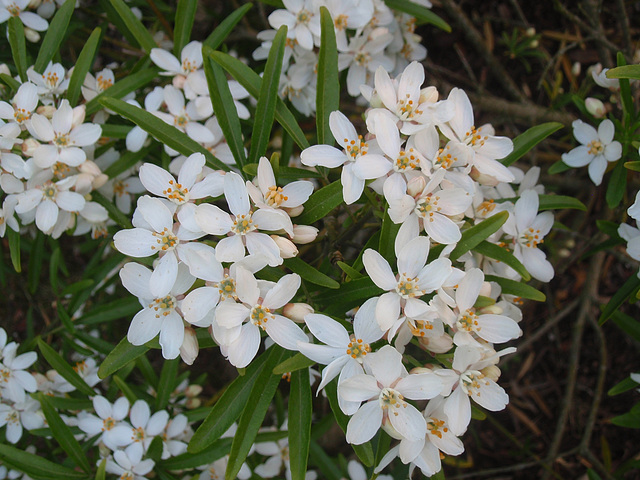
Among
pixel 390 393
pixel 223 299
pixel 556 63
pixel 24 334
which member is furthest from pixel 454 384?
pixel 24 334

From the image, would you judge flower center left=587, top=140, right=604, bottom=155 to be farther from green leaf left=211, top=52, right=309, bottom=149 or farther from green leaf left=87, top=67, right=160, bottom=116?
green leaf left=87, top=67, right=160, bottom=116

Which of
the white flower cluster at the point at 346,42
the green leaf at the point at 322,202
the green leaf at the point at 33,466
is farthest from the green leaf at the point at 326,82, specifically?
the green leaf at the point at 33,466

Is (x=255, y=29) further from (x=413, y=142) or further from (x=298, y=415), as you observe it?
(x=298, y=415)

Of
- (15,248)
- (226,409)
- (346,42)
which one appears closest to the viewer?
(226,409)

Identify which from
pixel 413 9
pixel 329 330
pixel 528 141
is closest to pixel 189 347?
pixel 329 330

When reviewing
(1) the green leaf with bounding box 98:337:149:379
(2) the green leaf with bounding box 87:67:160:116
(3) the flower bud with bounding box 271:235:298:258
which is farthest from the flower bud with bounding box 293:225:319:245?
(2) the green leaf with bounding box 87:67:160:116

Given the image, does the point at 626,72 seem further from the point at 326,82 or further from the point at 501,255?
the point at 326,82
